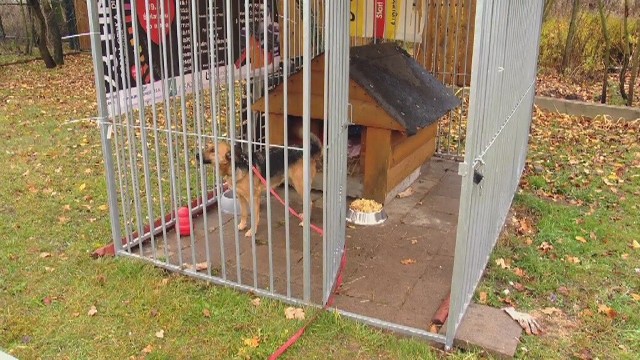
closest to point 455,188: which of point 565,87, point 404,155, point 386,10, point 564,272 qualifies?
point 404,155

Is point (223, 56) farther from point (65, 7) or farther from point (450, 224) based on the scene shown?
point (65, 7)

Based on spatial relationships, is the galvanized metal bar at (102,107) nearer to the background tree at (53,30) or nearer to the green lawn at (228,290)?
the green lawn at (228,290)

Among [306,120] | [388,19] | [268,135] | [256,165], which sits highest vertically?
[388,19]

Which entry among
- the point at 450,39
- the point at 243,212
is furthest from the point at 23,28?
the point at 243,212

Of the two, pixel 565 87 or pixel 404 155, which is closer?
pixel 404 155

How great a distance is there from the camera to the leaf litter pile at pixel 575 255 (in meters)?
4.09

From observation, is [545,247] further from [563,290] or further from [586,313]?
[586,313]

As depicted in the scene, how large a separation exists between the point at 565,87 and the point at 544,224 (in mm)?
7434

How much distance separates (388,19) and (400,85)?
2.04 meters

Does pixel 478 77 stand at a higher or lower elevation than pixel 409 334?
higher

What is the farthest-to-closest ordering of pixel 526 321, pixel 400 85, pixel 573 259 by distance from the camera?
pixel 400 85 < pixel 573 259 < pixel 526 321

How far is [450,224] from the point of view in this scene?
5.81m

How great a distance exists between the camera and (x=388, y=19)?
7.91 meters

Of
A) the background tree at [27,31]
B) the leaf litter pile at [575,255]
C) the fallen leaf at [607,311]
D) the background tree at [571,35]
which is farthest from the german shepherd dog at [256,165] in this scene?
the background tree at [27,31]
